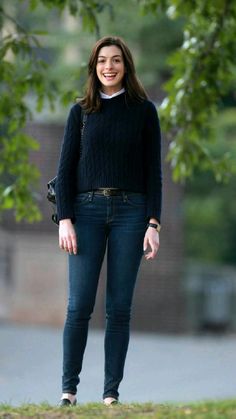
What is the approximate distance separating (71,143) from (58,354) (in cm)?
1319

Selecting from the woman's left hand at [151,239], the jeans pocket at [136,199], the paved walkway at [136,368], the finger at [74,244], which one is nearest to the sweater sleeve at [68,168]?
the finger at [74,244]

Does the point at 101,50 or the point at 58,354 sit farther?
the point at 58,354

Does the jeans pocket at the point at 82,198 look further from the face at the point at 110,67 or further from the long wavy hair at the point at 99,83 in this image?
the face at the point at 110,67

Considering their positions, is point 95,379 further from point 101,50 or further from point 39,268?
point 39,268

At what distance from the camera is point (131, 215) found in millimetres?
7051

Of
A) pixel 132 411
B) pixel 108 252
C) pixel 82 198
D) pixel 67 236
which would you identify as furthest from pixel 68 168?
pixel 132 411

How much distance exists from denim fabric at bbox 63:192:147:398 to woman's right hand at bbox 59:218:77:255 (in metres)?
0.04

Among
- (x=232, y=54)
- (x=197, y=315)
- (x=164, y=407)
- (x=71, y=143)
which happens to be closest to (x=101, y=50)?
(x=71, y=143)

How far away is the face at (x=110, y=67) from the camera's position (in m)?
7.05

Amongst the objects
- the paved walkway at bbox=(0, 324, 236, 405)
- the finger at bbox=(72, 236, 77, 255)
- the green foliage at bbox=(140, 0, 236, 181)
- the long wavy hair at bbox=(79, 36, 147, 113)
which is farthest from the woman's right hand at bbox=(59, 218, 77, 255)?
the green foliage at bbox=(140, 0, 236, 181)

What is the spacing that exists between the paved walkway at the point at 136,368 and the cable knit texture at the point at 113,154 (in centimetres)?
383

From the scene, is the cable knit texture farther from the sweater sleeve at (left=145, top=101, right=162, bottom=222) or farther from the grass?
the grass

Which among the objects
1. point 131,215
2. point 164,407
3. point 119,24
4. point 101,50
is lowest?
point 164,407

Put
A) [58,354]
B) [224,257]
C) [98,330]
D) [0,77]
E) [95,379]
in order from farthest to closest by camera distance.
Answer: [224,257] → [98,330] → [58,354] → [95,379] → [0,77]
